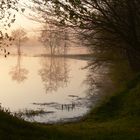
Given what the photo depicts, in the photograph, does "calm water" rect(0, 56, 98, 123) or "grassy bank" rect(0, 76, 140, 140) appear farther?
"calm water" rect(0, 56, 98, 123)

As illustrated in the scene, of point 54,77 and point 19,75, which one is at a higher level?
point 19,75

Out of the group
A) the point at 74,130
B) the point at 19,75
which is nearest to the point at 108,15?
the point at 74,130

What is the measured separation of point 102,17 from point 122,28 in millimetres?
931

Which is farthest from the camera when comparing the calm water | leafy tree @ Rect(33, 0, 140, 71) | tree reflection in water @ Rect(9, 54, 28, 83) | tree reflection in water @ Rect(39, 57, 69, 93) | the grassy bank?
tree reflection in water @ Rect(9, 54, 28, 83)

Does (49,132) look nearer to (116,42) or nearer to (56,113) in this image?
(116,42)

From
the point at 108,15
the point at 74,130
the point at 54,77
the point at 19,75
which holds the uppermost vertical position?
the point at 108,15

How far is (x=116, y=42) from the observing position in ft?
57.5

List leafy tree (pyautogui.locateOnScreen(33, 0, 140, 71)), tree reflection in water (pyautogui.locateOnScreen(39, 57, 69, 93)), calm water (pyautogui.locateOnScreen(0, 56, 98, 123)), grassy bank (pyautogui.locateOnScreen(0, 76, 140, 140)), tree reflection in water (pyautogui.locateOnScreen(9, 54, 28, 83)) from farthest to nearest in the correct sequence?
tree reflection in water (pyautogui.locateOnScreen(9, 54, 28, 83))
tree reflection in water (pyautogui.locateOnScreen(39, 57, 69, 93))
calm water (pyautogui.locateOnScreen(0, 56, 98, 123))
leafy tree (pyautogui.locateOnScreen(33, 0, 140, 71))
grassy bank (pyautogui.locateOnScreen(0, 76, 140, 140))

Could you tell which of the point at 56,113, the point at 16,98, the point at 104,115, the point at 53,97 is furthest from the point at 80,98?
the point at 104,115

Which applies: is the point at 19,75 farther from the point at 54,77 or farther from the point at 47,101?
the point at 47,101

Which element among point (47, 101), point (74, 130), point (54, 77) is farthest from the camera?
point (54, 77)

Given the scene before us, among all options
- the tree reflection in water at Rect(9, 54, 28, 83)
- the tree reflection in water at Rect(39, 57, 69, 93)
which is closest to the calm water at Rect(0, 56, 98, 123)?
the tree reflection in water at Rect(39, 57, 69, 93)

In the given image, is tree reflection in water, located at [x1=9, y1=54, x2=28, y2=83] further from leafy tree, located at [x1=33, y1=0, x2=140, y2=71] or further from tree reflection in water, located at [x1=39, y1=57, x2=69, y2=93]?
leafy tree, located at [x1=33, y1=0, x2=140, y2=71]

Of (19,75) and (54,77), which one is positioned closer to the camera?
(54,77)
